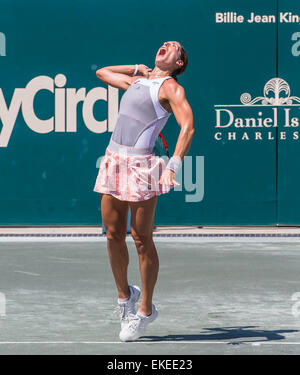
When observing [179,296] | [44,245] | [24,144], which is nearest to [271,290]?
[179,296]

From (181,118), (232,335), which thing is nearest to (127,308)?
(232,335)

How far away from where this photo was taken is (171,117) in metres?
13.3

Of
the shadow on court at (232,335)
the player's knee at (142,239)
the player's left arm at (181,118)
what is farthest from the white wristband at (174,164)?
the shadow on court at (232,335)

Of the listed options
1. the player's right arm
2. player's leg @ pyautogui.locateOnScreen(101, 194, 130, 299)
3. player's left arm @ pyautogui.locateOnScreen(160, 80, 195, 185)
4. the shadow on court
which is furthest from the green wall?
player's left arm @ pyautogui.locateOnScreen(160, 80, 195, 185)

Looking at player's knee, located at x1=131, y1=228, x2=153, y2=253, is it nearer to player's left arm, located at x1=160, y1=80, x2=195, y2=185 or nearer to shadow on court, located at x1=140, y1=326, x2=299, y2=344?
player's left arm, located at x1=160, y1=80, x2=195, y2=185

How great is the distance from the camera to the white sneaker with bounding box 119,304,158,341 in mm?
6352

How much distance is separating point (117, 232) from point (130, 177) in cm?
40

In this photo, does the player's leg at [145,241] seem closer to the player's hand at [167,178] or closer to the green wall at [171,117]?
the player's hand at [167,178]

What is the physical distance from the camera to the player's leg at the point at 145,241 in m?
6.47

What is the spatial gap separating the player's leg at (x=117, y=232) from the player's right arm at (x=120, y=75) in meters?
0.82

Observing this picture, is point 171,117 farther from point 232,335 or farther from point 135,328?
point 135,328

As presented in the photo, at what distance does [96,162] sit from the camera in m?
13.5

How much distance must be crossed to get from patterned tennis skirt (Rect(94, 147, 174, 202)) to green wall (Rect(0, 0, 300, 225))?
6900 millimetres

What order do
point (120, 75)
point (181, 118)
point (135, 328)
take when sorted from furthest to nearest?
point (120, 75), point (135, 328), point (181, 118)
